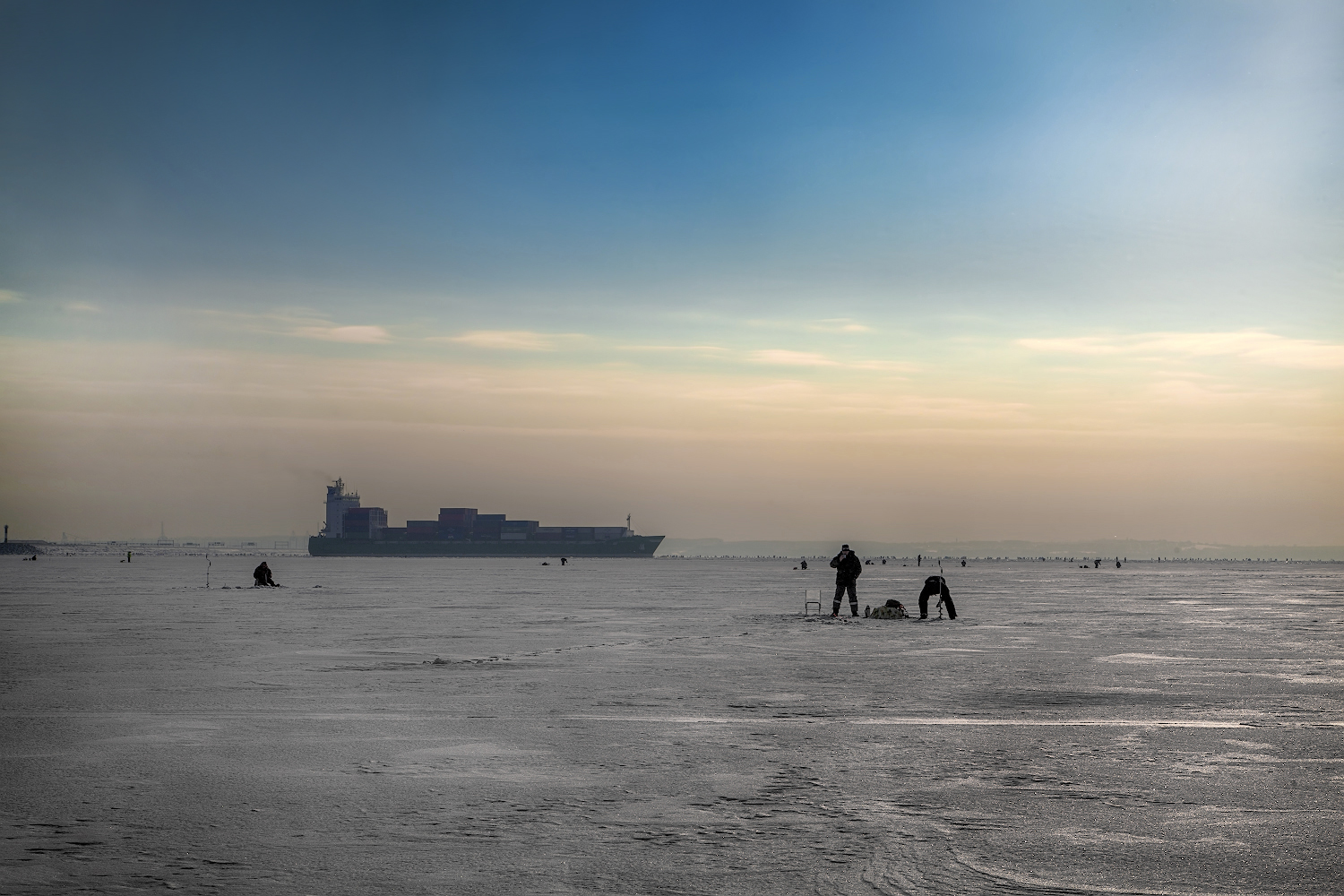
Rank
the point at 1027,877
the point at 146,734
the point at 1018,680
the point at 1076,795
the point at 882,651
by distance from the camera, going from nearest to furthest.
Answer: the point at 1027,877 < the point at 1076,795 < the point at 146,734 < the point at 1018,680 < the point at 882,651

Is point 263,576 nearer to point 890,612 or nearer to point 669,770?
point 890,612

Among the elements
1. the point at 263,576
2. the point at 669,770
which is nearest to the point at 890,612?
the point at 669,770

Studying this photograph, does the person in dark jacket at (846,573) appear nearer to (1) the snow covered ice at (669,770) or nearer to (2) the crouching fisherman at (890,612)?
(2) the crouching fisherman at (890,612)

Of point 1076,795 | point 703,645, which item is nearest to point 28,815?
point 1076,795

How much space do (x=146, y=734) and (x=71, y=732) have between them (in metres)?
0.78

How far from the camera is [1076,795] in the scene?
8.10 m

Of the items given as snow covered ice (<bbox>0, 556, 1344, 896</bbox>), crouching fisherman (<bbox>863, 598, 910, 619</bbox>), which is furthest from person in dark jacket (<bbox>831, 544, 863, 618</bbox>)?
snow covered ice (<bbox>0, 556, 1344, 896</bbox>)

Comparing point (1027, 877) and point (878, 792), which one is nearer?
point (1027, 877)

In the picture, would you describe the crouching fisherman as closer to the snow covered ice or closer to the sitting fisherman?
the snow covered ice

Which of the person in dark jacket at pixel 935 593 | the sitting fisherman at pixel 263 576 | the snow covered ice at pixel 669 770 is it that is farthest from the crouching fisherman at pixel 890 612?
the sitting fisherman at pixel 263 576

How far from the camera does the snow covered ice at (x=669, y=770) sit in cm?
619

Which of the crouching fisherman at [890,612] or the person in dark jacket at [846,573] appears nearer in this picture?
the person in dark jacket at [846,573]

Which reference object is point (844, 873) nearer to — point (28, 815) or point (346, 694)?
point (28, 815)

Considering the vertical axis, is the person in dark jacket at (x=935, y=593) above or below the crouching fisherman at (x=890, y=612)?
above
